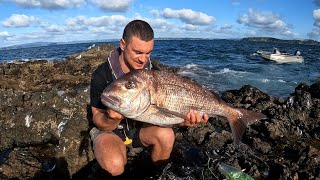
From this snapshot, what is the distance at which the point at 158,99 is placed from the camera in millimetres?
4086

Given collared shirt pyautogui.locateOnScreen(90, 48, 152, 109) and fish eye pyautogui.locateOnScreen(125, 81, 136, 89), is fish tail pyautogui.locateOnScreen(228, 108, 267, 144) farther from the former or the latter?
collared shirt pyautogui.locateOnScreen(90, 48, 152, 109)

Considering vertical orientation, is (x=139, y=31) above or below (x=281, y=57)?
above

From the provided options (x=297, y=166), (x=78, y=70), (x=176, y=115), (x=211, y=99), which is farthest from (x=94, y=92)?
(x=78, y=70)

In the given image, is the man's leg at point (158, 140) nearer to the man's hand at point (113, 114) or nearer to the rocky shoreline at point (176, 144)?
the rocky shoreline at point (176, 144)

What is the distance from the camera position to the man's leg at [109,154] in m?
4.80

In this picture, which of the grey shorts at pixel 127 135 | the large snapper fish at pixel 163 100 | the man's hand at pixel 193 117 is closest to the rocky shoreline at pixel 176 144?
the grey shorts at pixel 127 135

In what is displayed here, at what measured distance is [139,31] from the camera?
4508 mm

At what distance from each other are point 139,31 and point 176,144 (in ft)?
9.15

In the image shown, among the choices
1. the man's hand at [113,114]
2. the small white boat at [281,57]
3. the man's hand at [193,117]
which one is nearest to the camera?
the man's hand at [113,114]

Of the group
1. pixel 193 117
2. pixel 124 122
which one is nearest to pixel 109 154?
pixel 124 122

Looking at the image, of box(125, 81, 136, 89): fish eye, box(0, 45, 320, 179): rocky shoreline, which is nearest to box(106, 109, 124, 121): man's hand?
box(125, 81, 136, 89): fish eye

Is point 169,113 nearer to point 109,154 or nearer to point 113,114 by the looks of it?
point 113,114

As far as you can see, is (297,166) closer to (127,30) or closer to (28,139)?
(127,30)

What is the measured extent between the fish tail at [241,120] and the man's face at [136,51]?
1420 mm
